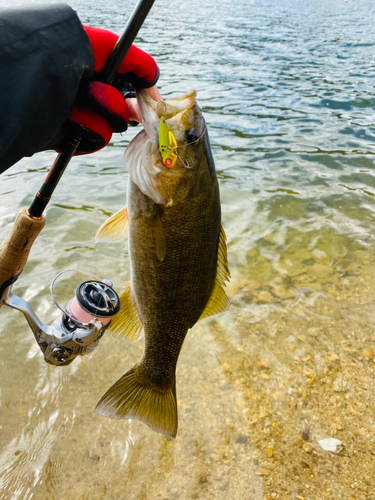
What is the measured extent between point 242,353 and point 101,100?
241 cm

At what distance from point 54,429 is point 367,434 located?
2133 mm

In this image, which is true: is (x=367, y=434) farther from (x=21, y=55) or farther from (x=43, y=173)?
(x=43, y=173)

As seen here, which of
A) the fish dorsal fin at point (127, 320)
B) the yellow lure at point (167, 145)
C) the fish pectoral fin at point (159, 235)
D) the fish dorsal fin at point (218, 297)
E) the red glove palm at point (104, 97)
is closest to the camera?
the red glove palm at point (104, 97)

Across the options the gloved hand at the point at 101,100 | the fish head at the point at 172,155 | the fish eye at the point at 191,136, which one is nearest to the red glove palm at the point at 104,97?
the gloved hand at the point at 101,100

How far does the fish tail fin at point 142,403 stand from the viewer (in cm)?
226

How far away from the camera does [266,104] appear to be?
33.2 feet

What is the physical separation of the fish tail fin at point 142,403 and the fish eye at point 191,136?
4.41ft

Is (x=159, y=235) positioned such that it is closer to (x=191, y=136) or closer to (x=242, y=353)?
(x=191, y=136)

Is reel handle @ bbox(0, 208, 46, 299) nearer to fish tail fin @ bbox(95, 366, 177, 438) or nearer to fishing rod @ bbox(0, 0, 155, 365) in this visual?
fishing rod @ bbox(0, 0, 155, 365)

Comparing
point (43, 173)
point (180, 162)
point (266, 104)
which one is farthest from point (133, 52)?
→ point (266, 104)

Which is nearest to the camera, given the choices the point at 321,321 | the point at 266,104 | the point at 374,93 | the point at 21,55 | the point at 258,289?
the point at 21,55

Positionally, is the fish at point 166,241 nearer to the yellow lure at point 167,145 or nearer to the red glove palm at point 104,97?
the yellow lure at point 167,145

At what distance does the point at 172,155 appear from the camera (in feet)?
6.31

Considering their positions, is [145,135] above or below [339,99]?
above
